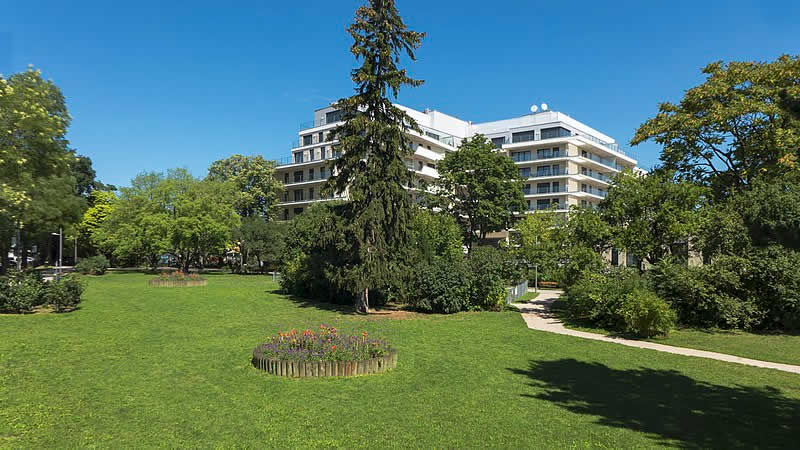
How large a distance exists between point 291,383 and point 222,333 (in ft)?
22.8

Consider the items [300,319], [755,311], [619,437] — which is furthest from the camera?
[300,319]

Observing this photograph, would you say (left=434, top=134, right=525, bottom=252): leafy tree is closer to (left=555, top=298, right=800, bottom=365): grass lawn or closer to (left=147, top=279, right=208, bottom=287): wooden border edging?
(left=147, top=279, right=208, bottom=287): wooden border edging

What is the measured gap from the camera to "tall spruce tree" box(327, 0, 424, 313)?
20.7 metres

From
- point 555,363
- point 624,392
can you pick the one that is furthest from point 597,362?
point 624,392

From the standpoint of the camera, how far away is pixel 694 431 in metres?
7.42

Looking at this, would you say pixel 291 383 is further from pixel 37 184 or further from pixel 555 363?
pixel 37 184

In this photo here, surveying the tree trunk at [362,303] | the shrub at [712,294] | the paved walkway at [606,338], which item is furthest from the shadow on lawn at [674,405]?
the tree trunk at [362,303]

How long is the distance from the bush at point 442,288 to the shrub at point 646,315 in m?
7.37

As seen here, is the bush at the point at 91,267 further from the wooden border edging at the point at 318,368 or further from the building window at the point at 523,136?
the building window at the point at 523,136

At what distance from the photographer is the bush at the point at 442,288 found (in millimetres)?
21469

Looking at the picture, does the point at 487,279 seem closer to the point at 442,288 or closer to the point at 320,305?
the point at 442,288

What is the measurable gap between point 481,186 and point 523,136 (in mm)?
29407

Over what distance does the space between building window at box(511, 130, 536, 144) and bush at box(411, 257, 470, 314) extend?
52.6 metres

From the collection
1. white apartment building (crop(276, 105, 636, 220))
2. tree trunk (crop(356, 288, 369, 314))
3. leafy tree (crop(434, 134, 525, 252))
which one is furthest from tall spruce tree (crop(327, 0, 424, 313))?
white apartment building (crop(276, 105, 636, 220))
